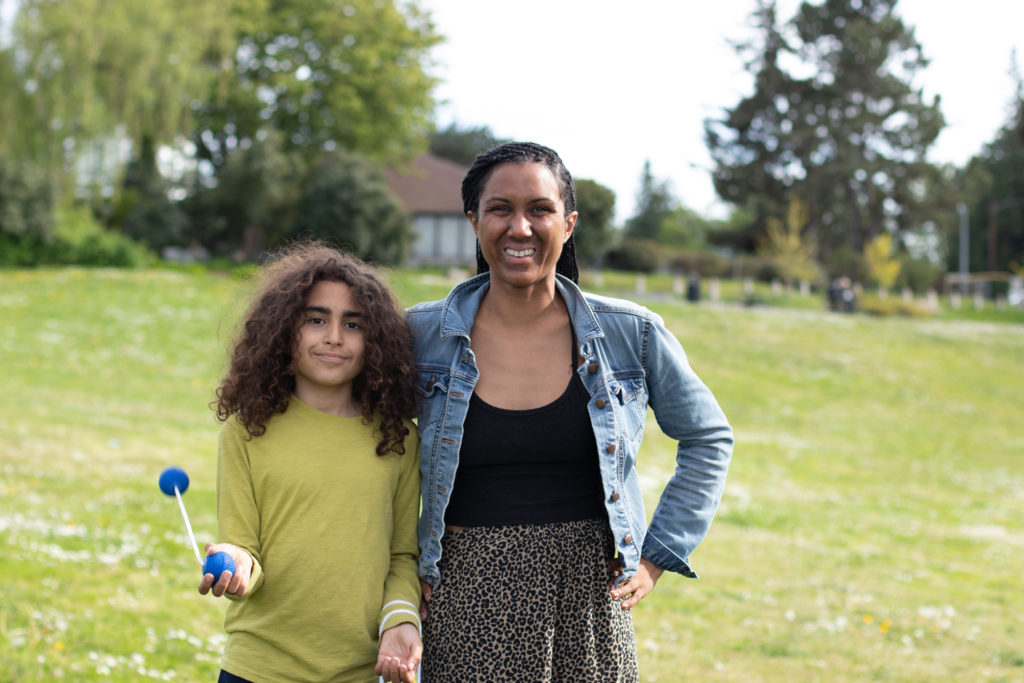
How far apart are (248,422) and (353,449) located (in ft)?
0.98

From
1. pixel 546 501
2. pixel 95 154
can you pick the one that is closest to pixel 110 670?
pixel 546 501

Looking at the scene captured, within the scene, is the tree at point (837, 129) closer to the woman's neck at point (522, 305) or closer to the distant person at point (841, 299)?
the distant person at point (841, 299)

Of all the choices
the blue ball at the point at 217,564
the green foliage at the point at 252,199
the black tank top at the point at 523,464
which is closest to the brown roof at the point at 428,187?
the green foliage at the point at 252,199

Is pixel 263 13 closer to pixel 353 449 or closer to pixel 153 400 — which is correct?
pixel 153 400

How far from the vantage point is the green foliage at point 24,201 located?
28.1m

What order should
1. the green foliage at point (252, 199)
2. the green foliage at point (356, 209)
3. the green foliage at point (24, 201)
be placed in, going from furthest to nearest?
the green foliage at point (252, 199), the green foliage at point (356, 209), the green foliage at point (24, 201)

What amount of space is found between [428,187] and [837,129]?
76.4 feet

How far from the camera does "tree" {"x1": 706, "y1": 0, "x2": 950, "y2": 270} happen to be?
51844 millimetres

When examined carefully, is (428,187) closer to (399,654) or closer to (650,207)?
(650,207)

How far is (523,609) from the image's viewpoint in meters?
2.58

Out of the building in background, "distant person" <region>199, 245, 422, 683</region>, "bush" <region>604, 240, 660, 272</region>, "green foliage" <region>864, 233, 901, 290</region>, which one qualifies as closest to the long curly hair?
"distant person" <region>199, 245, 422, 683</region>

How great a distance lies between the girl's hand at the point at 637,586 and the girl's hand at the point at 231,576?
3.30 ft

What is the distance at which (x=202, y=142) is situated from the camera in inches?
1571

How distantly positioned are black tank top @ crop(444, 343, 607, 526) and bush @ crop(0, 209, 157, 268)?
98.5 ft
